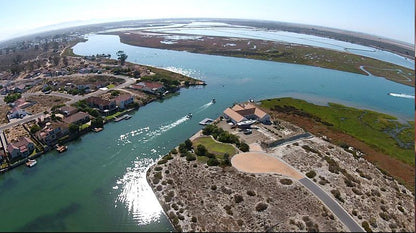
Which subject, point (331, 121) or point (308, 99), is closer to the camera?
point (331, 121)

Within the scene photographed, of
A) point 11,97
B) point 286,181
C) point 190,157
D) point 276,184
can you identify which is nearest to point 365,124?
point 286,181

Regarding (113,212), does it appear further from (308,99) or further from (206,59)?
(206,59)

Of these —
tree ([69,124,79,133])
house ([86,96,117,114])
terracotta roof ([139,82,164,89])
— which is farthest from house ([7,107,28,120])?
terracotta roof ([139,82,164,89])

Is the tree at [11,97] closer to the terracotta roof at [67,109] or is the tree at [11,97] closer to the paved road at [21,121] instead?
the paved road at [21,121]

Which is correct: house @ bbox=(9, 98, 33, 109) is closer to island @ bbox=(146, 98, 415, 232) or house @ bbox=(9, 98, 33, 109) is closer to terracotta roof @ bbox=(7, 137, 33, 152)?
terracotta roof @ bbox=(7, 137, 33, 152)

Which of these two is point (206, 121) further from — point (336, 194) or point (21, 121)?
point (21, 121)

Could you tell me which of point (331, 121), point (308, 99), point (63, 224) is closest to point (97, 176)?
point (63, 224)
